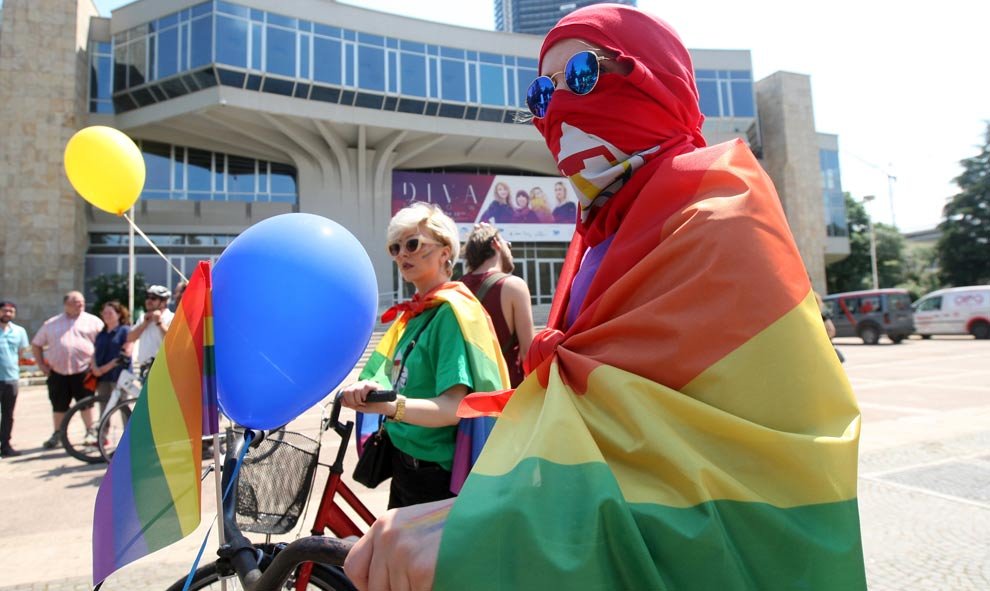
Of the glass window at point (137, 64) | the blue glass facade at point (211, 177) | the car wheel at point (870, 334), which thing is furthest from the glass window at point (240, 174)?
the car wheel at point (870, 334)

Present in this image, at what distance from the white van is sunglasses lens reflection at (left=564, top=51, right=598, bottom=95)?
23.8 metres

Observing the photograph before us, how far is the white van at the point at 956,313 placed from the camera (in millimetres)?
19266

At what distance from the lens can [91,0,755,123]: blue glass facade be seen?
21547 mm

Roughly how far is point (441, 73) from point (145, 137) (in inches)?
494

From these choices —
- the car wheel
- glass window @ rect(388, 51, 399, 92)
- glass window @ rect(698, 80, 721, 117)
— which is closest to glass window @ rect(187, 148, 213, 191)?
glass window @ rect(388, 51, 399, 92)

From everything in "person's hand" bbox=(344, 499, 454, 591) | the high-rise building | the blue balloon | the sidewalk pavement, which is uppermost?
the high-rise building

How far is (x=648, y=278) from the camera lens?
86 centimetres

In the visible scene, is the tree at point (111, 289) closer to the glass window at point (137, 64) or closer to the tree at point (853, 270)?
the glass window at point (137, 64)

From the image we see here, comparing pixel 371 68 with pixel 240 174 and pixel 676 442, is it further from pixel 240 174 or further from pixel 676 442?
pixel 676 442

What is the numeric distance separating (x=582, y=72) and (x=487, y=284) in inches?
87.4

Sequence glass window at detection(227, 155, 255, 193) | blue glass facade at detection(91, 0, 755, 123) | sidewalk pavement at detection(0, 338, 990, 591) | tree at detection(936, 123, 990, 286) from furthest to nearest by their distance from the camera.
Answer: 1. tree at detection(936, 123, 990, 286)
2. glass window at detection(227, 155, 255, 193)
3. blue glass facade at detection(91, 0, 755, 123)
4. sidewalk pavement at detection(0, 338, 990, 591)

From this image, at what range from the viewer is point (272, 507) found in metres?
2.20

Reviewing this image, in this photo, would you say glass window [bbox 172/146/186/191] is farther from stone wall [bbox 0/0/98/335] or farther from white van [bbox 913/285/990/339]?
white van [bbox 913/285/990/339]

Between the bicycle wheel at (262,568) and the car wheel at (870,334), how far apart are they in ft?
72.9
